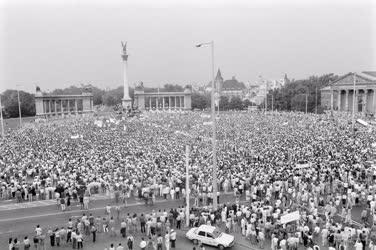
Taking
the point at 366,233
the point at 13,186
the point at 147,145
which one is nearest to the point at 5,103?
the point at 147,145

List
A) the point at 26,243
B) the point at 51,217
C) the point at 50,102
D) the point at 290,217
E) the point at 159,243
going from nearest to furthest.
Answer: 1. the point at 26,243
2. the point at 159,243
3. the point at 290,217
4. the point at 51,217
5. the point at 50,102

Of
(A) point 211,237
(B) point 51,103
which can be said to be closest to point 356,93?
(B) point 51,103

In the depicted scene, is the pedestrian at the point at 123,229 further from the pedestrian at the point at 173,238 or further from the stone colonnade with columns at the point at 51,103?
the stone colonnade with columns at the point at 51,103

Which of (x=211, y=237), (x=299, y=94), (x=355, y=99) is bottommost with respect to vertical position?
(x=211, y=237)

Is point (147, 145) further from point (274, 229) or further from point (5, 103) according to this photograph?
point (5, 103)

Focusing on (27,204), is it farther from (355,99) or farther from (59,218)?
(355,99)

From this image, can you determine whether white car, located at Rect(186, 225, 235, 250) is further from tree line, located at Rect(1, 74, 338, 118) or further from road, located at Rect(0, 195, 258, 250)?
tree line, located at Rect(1, 74, 338, 118)

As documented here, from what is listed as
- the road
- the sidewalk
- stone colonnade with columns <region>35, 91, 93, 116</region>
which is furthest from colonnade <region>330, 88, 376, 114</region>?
the sidewalk

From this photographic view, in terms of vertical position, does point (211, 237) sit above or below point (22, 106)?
below
